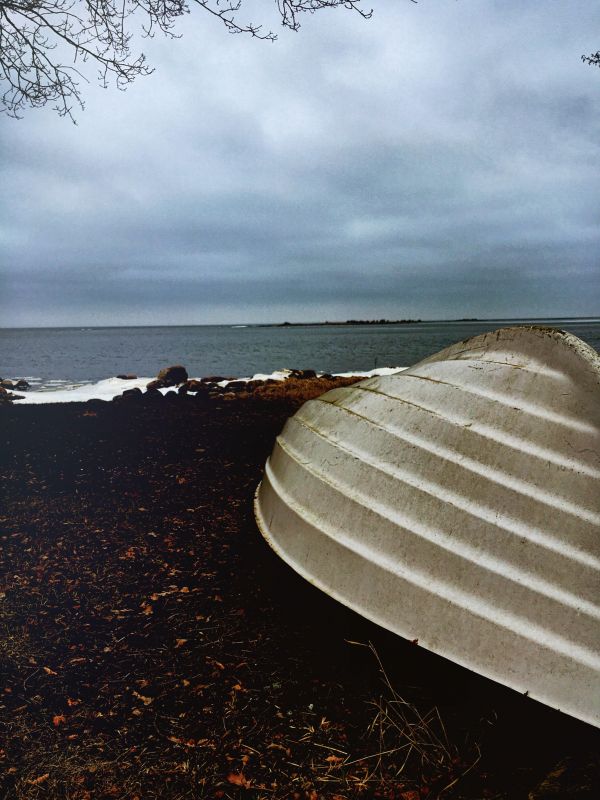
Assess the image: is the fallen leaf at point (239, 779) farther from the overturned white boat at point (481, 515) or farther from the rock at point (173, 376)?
the rock at point (173, 376)

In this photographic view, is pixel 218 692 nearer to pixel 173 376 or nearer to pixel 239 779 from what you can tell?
pixel 239 779

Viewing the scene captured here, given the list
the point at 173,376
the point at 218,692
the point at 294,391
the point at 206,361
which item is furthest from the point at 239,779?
the point at 206,361

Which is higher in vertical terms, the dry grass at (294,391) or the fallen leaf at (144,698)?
the dry grass at (294,391)

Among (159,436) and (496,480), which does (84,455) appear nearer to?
(159,436)

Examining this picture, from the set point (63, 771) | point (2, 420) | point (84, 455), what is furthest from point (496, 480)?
point (2, 420)

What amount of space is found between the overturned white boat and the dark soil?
0.11 meters

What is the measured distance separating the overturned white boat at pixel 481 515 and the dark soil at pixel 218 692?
107mm

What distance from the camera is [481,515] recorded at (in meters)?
1.81

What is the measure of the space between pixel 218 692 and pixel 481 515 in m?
1.20

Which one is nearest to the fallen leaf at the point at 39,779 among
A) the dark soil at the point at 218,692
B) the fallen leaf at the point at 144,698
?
the dark soil at the point at 218,692

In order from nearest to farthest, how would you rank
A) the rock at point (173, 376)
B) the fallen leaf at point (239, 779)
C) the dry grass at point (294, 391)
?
the fallen leaf at point (239, 779) → the dry grass at point (294, 391) → the rock at point (173, 376)

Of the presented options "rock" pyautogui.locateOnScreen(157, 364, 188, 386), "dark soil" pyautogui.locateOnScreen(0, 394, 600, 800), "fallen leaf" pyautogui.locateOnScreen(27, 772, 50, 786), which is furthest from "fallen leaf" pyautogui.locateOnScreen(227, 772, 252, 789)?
"rock" pyautogui.locateOnScreen(157, 364, 188, 386)

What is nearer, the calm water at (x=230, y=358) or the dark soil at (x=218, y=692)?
the dark soil at (x=218, y=692)

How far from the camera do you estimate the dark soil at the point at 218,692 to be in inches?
69.4
